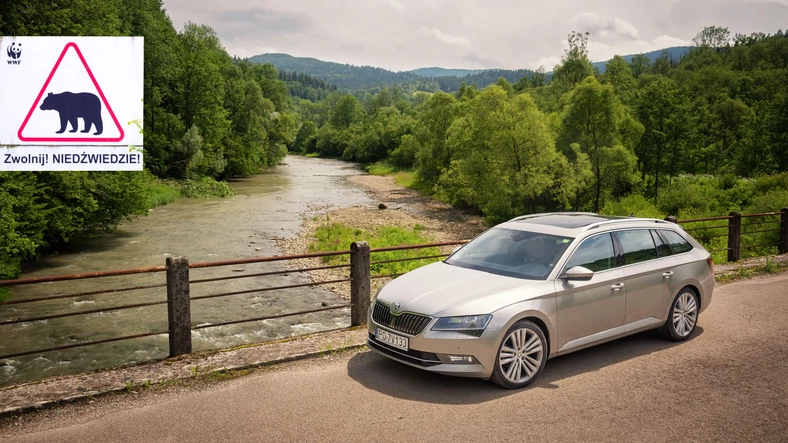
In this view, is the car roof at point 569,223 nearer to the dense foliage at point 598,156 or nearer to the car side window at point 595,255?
the car side window at point 595,255

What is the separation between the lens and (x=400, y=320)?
6312 mm

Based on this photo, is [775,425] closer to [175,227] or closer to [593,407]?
[593,407]

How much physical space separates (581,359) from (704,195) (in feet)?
100

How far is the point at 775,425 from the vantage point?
534 centimetres

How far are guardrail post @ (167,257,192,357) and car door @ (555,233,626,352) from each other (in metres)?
4.53

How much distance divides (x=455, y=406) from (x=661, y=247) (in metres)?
4.14

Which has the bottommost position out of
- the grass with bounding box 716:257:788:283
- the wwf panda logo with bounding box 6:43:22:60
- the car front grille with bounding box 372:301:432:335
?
the grass with bounding box 716:257:788:283

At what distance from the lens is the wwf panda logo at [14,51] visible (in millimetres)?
16033

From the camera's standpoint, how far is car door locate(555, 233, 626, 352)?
259 inches

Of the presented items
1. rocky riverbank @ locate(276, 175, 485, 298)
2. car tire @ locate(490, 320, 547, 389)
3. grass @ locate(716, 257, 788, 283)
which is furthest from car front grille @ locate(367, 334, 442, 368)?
rocky riverbank @ locate(276, 175, 485, 298)

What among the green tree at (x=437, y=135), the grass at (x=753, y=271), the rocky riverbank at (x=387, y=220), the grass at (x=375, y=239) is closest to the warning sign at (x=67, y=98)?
the rocky riverbank at (x=387, y=220)

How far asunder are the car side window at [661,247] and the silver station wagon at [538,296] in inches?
0.6

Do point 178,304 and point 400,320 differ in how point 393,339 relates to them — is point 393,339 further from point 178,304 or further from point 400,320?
point 178,304

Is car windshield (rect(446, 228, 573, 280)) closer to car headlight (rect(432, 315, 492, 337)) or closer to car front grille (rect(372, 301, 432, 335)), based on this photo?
car headlight (rect(432, 315, 492, 337))
